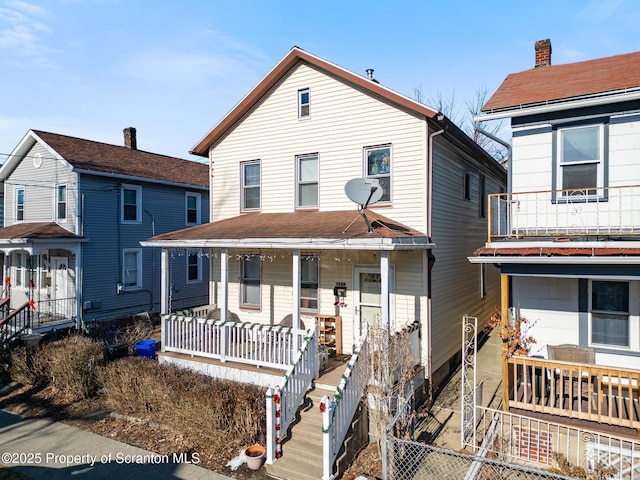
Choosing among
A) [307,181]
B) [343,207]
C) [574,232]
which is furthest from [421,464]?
[307,181]

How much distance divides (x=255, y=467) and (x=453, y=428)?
12.9ft

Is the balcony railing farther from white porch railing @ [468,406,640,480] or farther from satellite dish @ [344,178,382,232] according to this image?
white porch railing @ [468,406,640,480]

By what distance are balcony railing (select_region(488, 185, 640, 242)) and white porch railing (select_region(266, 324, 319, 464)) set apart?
4.36 metres

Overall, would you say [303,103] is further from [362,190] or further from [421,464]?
[421,464]

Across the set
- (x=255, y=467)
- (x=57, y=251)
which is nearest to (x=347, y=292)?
(x=255, y=467)

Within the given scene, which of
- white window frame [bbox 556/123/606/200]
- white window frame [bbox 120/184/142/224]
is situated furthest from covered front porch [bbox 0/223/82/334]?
white window frame [bbox 556/123/606/200]

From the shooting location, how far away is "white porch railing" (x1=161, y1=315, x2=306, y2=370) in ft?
29.8

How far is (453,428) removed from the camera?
26.4 feet

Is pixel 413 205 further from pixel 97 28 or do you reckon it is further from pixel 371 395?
pixel 97 28

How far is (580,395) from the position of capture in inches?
267

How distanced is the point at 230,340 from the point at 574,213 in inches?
326

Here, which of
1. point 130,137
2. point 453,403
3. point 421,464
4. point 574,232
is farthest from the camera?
point 130,137

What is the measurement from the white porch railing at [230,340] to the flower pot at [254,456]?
6.99ft

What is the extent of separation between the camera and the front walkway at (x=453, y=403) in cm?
771
